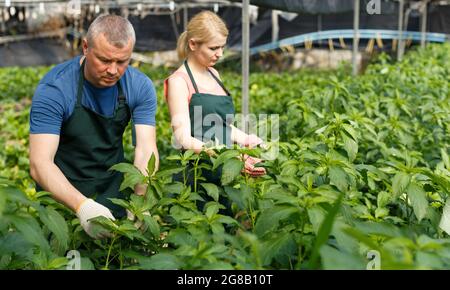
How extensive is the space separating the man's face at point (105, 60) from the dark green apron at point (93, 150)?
0.53ft

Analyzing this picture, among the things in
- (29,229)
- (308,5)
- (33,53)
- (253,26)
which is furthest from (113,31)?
(253,26)

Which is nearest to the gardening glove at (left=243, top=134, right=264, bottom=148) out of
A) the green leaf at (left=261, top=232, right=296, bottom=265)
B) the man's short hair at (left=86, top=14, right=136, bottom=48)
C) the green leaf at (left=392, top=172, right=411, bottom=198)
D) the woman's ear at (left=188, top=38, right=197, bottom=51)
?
the woman's ear at (left=188, top=38, right=197, bottom=51)

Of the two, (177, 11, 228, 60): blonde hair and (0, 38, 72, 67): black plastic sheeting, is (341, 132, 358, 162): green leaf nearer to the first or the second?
(177, 11, 228, 60): blonde hair

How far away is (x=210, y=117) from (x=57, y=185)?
41.4 inches

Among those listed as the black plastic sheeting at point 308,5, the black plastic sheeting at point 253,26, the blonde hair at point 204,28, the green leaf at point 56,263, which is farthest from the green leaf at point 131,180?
the black plastic sheeting at point 253,26

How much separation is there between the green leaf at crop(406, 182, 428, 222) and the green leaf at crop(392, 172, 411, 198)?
0.05 m

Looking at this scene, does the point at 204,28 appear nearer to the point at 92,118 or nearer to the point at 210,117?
the point at 210,117

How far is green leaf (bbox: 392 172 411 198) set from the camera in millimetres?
1999

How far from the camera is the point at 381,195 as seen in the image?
2229 millimetres

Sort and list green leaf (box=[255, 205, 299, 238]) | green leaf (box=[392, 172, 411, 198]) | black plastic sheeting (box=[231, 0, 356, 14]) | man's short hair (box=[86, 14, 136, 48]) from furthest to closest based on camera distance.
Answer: black plastic sheeting (box=[231, 0, 356, 14]) → man's short hair (box=[86, 14, 136, 48]) → green leaf (box=[392, 172, 411, 198]) → green leaf (box=[255, 205, 299, 238])

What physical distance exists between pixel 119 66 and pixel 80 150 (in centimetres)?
53

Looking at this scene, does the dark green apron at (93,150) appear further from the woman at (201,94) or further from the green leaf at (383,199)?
the green leaf at (383,199)
